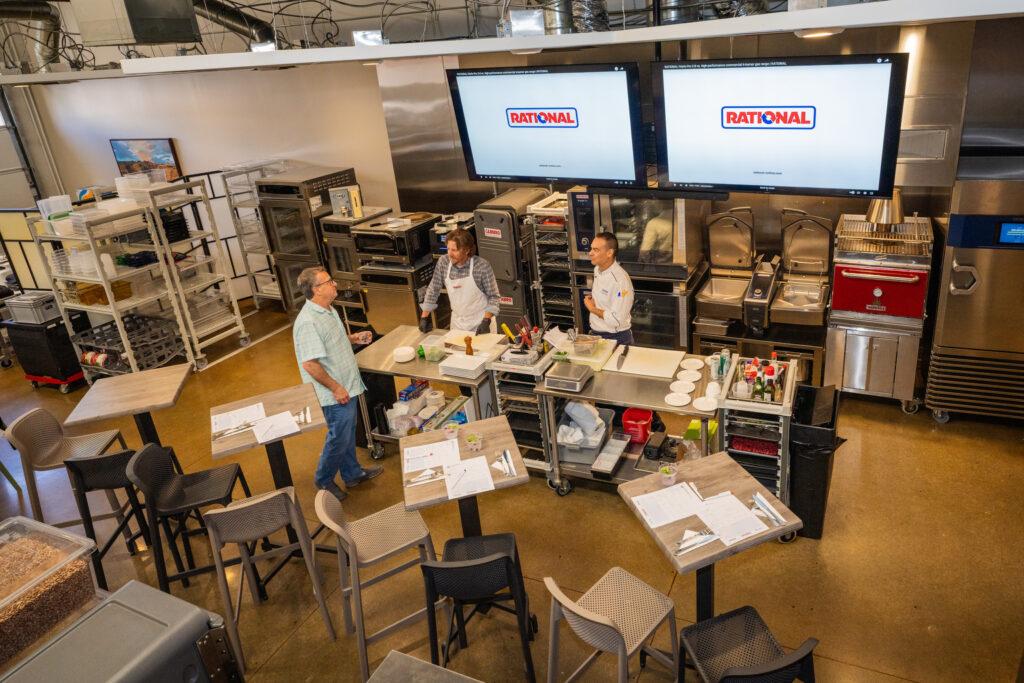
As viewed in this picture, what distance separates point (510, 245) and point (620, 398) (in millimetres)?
2663

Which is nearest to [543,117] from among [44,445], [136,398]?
[136,398]

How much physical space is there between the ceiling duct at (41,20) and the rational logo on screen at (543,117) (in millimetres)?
4921

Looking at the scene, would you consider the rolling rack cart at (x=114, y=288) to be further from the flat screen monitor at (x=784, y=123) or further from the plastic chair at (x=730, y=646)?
the plastic chair at (x=730, y=646)

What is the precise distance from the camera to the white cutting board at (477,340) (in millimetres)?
5161

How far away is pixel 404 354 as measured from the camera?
5.27 metres

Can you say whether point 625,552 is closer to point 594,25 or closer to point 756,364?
point 756,364

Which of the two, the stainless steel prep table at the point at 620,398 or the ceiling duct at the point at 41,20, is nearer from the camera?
the stainless steel prep table at the point at 620,398

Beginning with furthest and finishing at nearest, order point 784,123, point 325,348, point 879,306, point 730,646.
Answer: point 879,306 < point 325,348 < point 784,123 < point 730,646

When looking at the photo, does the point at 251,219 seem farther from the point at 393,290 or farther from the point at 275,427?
the point at 275,427

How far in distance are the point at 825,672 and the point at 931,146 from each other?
366 centimetres

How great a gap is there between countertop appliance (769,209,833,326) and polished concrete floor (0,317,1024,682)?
948mm

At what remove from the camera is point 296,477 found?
5.48 metres

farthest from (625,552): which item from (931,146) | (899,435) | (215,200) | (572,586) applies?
(215,200)

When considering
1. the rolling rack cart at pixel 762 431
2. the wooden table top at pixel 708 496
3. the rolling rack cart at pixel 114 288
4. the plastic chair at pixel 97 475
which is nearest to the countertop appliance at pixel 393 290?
the rolling rack cart at pixel 114 288
